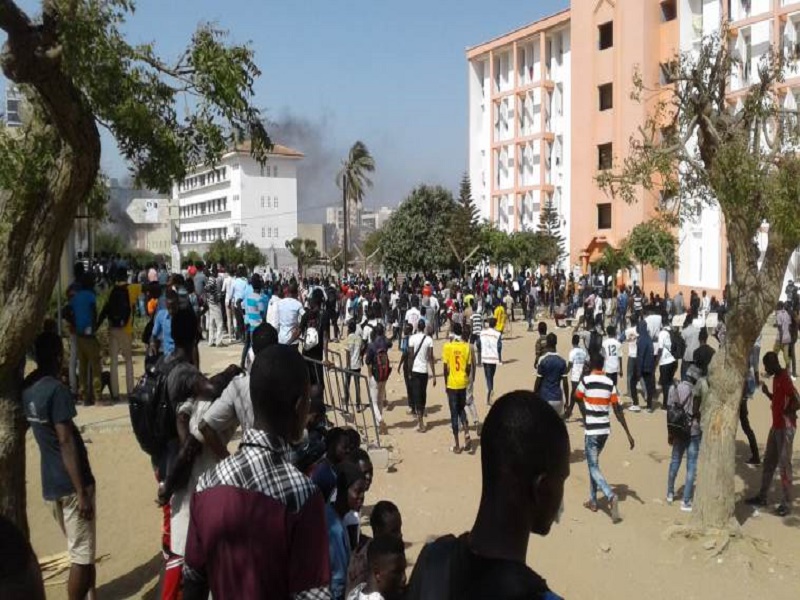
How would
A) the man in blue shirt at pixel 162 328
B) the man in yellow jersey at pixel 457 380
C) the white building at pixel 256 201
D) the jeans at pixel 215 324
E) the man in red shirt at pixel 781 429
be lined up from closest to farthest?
the man in red shirt at pixel 781 429 < the man in blue shirt at pixel 162 328 < the man in yellow jersey at pixel 457 380 < the jeans at pixel 215 324 < the white building at pixel 256 201

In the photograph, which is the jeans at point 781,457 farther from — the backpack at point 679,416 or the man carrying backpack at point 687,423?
the backpack at point 679,416

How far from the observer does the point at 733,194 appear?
27.0ft

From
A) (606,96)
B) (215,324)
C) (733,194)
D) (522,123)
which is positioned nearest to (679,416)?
(733,194)

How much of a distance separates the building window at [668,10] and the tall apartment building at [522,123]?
19.5 ft

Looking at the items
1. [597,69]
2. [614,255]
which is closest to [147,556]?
[614,255]

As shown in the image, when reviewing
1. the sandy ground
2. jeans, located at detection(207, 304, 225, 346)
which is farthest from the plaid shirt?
jeans, located at detection(207, 304, 225, 346)

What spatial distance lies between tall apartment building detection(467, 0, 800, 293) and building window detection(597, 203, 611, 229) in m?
0.07

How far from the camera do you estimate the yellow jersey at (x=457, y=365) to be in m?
11.5

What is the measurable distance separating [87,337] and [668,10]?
40.3 m

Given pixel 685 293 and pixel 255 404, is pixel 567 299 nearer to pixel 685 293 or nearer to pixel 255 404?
pixel 685 293

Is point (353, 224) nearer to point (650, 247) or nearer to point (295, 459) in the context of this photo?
point (650, 247)

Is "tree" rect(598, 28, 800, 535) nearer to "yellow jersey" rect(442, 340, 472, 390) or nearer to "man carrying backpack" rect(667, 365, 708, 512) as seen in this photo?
"man carrying backpack" rect(667, 365, 708, 512)

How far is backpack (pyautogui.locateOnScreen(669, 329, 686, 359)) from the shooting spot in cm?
1454

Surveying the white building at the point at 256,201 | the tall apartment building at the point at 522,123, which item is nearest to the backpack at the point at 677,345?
the tall apartment building at the point at 522,123
